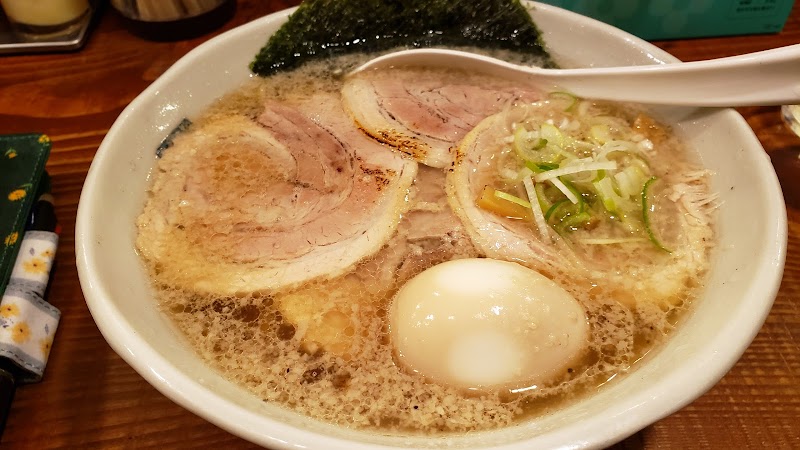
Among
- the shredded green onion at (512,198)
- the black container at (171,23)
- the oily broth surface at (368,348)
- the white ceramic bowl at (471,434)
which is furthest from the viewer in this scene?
the black container at (171,23)

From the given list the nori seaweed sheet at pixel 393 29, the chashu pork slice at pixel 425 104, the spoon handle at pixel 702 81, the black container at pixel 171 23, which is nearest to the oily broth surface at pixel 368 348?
the chashu pork slice at pixel 425 104

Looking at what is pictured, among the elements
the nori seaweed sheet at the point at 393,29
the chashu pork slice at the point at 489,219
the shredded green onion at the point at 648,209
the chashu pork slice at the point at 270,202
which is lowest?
the chashu pork slice at the point at 270,202

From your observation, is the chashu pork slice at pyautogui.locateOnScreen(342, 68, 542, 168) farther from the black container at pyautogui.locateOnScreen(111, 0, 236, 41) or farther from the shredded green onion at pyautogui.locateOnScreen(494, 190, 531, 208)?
the black container at pyautogui.locateOnScreen(111, 0, 236, 41)

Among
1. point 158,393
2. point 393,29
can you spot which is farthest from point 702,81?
point 158,393

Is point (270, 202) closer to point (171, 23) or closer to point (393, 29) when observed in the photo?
point (393, 29)

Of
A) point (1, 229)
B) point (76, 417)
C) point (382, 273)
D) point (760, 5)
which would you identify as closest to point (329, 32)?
point (382, 273)

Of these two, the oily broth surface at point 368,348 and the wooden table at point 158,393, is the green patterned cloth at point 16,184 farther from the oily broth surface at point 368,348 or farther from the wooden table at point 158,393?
the oily broth surface at point 368,348
